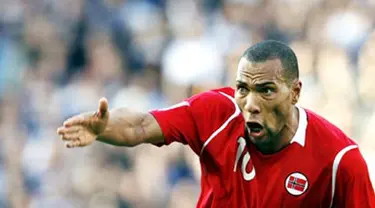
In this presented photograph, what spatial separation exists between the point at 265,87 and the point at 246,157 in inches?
18.0

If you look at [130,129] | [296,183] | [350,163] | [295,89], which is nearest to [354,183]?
[350,163]

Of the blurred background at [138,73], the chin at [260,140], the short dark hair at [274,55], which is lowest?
the blurred background at [138,73]

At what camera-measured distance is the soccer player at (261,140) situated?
4.83m

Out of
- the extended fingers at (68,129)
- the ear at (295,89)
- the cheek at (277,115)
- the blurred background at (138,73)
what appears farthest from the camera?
the blurred background at (138,73)

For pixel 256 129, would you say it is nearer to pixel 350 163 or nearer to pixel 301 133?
pixel 301 133

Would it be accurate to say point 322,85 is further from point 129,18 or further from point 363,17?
point 129,18

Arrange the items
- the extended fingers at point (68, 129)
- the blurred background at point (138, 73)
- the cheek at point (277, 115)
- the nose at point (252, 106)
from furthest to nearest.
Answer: the blurred background at point (138, 73) < the cheek at point (277, 115) < the nose at point (252, 106) < the extended fingers at point (68, 129)

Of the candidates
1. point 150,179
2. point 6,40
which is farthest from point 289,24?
point 6,40

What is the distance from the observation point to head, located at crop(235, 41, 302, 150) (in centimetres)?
480

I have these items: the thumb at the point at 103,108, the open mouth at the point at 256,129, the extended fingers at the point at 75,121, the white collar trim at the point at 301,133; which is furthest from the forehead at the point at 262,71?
the extended fingers at the point at 75,121

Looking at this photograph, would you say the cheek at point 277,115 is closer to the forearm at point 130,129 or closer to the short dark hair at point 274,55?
the short dark hair at point 274,55

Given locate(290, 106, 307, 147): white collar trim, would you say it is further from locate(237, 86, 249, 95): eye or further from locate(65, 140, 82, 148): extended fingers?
locate(65, 140, 82, 148): extended fingers

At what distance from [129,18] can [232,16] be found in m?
1.18

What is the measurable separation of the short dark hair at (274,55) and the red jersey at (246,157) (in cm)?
33
